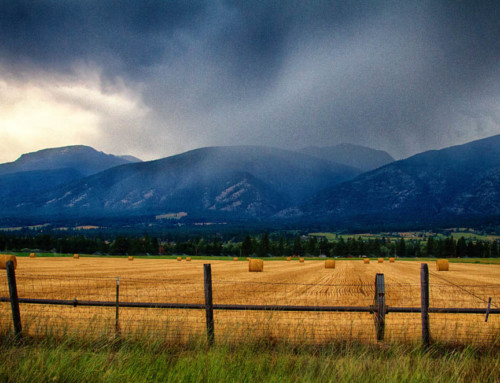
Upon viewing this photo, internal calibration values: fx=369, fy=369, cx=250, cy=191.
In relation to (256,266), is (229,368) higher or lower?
higher

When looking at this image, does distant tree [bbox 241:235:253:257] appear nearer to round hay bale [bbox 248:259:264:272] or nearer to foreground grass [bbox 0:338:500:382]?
round hay bale [bbox 248:259:264:272]

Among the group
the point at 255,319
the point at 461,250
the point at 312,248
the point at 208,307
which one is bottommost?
the point at 461,250

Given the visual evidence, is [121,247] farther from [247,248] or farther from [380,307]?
[380,307]

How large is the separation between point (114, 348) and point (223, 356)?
2.81 metres

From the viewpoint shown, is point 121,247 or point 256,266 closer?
point 256,266

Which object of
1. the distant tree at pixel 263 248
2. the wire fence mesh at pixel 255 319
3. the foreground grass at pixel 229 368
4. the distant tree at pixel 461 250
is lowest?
the distant tree at pixel 461 250

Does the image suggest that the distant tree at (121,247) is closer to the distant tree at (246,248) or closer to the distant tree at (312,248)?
the distant tree at (246,248)

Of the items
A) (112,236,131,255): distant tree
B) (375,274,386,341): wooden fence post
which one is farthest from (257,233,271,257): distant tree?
(375,274,386,341): wooden fence post

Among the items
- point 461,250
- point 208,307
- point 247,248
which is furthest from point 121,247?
point 208,307

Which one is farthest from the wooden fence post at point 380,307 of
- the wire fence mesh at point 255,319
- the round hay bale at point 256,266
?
the round hay bale at point 256,266

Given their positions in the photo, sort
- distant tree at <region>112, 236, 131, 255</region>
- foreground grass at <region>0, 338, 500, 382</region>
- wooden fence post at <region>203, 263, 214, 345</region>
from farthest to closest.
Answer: distant tree at <region>112, 236, 131, 255</region>, wooden fence post at <region>203, 263, 214, 345</region>, foreground grass at <region>0, 338, 500, 382</region>

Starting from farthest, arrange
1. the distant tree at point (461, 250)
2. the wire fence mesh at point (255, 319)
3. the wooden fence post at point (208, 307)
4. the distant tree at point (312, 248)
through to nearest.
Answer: the distant tree at point (312, 248) → the distant tree at point (461, 250) → the wire fence mesh at point (255, 319) → the wooden fence post at point (208, 307)

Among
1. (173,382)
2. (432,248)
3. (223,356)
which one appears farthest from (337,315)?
(432,248)

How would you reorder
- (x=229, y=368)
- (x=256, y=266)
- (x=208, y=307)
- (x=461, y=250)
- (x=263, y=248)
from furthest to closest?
(x=263, y=248), (x=461, y=250), (x=256, y=266), (x=208, y=307), (x=229, y=368)
